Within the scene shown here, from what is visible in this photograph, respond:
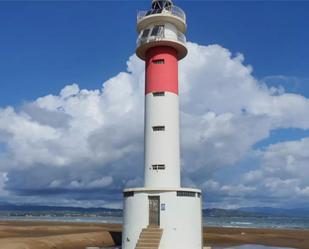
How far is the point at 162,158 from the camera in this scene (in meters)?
18.8

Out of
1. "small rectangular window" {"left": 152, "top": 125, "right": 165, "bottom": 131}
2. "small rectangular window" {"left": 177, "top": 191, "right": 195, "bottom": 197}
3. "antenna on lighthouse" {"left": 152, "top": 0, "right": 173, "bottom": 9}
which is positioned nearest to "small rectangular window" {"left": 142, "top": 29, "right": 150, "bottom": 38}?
"antenna on lighthouse" {"left": 152, "top": 0, "right": 173, "bottom": 9}

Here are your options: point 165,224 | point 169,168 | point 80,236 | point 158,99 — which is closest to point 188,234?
point 165,224

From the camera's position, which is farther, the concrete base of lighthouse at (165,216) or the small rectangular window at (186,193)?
the small rectangular window at (186,193)

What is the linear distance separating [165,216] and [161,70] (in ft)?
21.6

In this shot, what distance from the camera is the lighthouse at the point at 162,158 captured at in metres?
17.9

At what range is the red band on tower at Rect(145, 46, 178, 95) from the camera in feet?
63.9

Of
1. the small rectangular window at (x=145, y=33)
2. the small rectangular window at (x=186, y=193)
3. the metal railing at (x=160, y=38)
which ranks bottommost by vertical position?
the small rectangular window at (x=186, y=193)

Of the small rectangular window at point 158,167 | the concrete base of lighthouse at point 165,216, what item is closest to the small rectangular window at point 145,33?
the small rectangular window at point 158,167

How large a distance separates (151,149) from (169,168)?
1174 millimetres

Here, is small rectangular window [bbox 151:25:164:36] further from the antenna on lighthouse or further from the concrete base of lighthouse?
the concrete base of lighthouse

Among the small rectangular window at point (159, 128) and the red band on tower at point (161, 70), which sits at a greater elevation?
the red band on tower at point (161, 70)

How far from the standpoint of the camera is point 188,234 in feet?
59.5

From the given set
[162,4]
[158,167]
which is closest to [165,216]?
[158,167]

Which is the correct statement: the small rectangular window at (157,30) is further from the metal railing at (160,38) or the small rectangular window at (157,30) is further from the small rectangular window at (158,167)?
the small rectangular window at (158,167)
